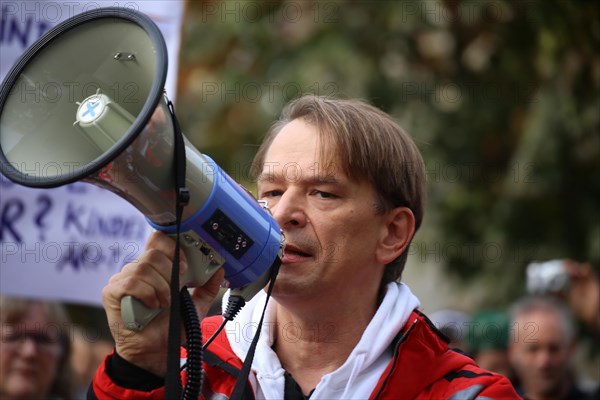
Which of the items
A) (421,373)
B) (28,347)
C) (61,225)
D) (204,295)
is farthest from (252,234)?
(28,347)

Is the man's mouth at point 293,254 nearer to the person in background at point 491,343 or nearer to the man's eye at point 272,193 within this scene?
the man's eye at point 272,193

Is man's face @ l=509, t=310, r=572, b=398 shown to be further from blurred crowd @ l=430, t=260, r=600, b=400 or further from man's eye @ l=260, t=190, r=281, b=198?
man's eye @ l=260, t=190, r=281, b=198

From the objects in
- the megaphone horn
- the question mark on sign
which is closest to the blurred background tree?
the question mark on sign

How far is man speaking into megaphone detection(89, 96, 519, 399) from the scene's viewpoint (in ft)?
8.40

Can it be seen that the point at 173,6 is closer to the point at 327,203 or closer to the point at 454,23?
the point at 327,203

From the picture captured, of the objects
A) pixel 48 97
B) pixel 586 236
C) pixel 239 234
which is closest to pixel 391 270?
pixel 239 234

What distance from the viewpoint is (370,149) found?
8.88ft

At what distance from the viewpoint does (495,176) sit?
288 inches

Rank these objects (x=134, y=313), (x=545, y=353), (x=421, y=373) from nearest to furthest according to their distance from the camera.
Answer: (x=134, y=313)
(x=421, y=373)
(x=545, y=353)

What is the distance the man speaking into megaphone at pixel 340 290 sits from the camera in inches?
101

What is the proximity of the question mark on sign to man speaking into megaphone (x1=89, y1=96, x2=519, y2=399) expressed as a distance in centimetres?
145

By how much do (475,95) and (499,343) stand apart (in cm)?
241

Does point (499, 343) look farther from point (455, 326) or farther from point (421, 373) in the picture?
point (421, 373)

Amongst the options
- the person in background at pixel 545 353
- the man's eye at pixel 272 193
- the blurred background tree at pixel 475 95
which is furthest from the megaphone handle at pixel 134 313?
the blurred background tree at pixel 475 95
